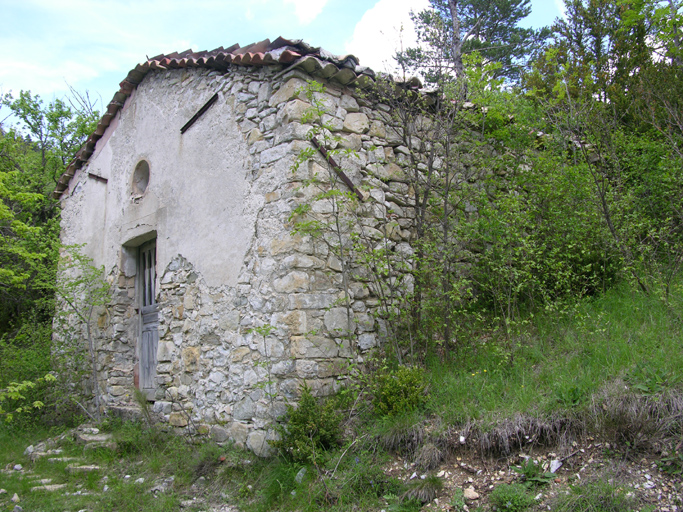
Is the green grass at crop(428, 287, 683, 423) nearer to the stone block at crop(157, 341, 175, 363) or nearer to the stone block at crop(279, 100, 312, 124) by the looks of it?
the stone block at crop(279, 100, 312, 124)

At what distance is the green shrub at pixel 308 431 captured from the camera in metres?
3.68

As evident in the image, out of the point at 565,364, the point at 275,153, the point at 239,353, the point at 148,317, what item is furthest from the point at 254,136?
the point at 565,364

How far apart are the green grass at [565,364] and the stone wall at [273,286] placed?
3.20 feet

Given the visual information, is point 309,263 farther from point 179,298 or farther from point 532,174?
point 532,174

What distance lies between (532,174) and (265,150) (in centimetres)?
292

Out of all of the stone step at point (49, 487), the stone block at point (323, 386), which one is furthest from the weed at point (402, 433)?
the stone step at point (49, 487)

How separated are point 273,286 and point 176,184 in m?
2.22

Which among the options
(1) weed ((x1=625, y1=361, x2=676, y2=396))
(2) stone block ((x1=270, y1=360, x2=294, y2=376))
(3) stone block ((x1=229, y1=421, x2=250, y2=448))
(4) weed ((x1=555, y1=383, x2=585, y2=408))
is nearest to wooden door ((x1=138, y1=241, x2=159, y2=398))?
(3) stone block ((x1=229, y1=421, x2=250, y2=448))

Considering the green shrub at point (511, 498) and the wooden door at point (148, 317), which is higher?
the wooden door at point (148, 317)

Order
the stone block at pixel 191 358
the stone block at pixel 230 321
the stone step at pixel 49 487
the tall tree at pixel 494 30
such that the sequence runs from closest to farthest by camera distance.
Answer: the stone step at pixel 49 487, the stone block at pixel 230 321, the stone block at pixel 191 358, the tall tree at pixel 494 30

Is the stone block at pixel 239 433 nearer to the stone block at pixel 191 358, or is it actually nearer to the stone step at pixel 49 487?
the stone block at pixel 191 358

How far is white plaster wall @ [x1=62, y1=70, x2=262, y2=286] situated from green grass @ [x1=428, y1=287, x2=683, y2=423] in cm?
231

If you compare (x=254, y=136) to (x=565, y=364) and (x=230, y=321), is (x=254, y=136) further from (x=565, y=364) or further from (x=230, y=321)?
(x=565, y=364)

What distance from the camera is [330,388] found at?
4.16m
